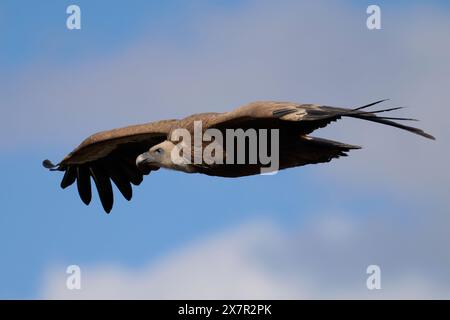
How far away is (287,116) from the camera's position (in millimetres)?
12367

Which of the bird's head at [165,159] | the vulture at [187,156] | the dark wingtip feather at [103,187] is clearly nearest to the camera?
the vulture at [187,156]

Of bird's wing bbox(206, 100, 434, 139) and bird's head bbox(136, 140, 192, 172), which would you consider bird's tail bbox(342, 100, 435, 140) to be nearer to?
bird's wing bbox(206, 100, 434, 139)

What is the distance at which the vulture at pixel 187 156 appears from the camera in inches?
488

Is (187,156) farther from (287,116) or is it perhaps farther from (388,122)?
(388,122)

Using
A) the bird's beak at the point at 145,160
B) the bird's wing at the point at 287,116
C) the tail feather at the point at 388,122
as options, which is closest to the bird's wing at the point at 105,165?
the bird's beak at the point at 145,160

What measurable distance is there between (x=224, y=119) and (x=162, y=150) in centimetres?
140

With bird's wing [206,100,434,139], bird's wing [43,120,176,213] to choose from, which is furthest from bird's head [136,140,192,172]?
bird's wing [43,120,176,213]

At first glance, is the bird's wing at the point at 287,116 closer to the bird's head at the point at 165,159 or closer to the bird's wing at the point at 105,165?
the bird's head at the point at 165,159

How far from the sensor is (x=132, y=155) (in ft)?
54.0

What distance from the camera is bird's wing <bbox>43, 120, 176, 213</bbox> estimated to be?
15891 mm

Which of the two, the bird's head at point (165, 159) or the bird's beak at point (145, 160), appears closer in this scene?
the bird's head at point (165, 159)

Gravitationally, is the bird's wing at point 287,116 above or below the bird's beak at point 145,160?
above
